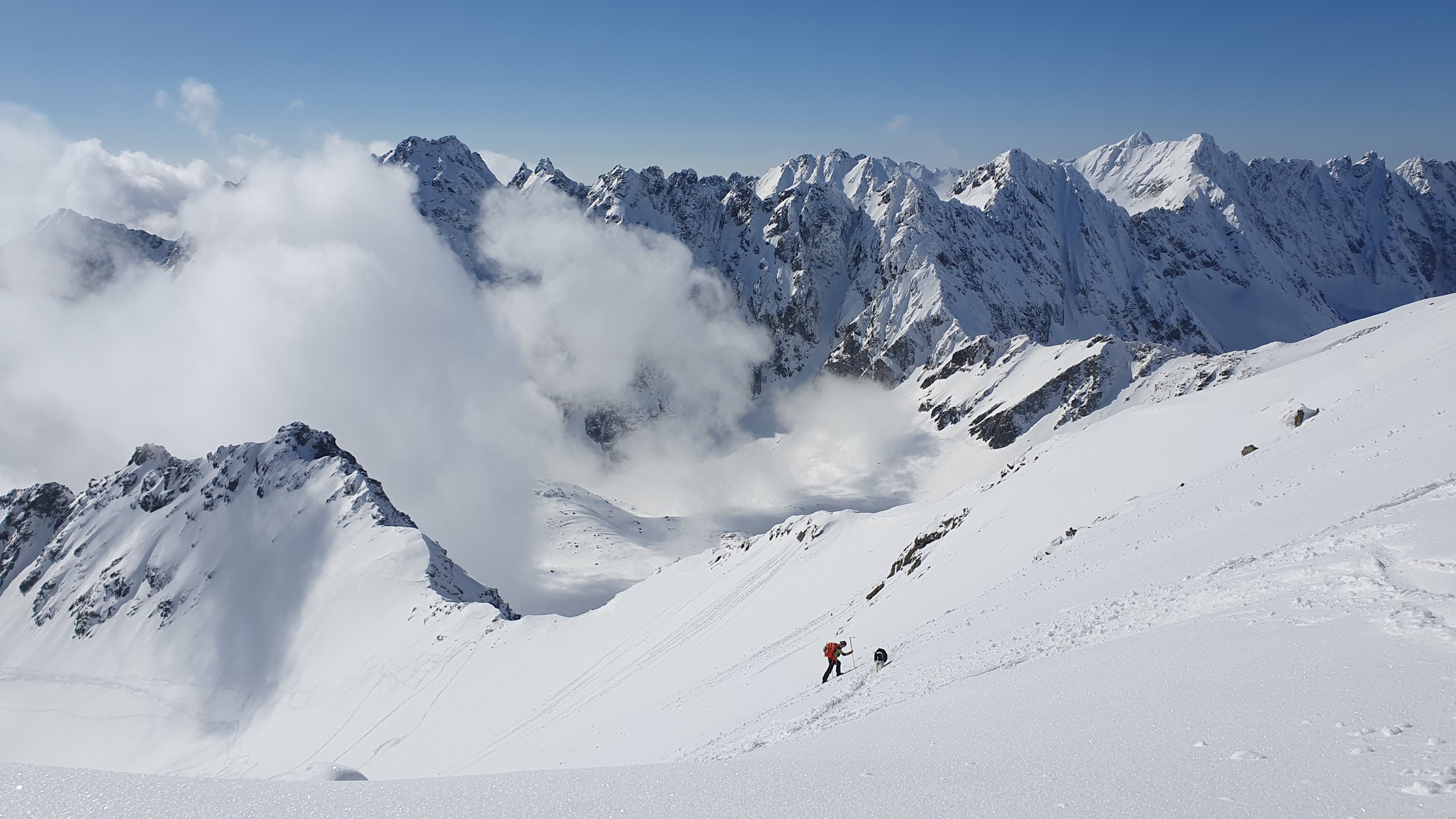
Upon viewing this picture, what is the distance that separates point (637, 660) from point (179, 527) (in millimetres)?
62663

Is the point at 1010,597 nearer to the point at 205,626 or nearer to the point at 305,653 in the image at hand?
the point at 305,653

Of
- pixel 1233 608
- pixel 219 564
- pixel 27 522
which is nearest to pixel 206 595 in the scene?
pixel 219 564

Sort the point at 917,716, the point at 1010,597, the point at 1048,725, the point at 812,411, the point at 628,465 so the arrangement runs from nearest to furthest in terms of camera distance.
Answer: the point at 1048,725 < the point at 917,716 < the point at 1010,597 < the point at 812,411 < the point at 628,465

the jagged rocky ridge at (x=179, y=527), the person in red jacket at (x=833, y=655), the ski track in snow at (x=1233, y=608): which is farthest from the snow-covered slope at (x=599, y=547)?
the ski track in snow at (x=1233, y=608)

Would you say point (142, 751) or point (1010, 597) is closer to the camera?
point (1010, 597)

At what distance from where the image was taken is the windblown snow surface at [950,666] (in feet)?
18.5

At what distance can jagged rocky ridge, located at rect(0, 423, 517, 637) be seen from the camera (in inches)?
2731

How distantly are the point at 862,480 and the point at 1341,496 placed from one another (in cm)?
12107

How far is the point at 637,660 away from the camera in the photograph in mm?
38719

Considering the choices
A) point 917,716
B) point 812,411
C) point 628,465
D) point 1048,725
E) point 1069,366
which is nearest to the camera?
point 1048,725

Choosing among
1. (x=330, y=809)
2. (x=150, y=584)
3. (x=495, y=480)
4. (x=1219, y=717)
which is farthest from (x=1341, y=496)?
(x=495, y=480)

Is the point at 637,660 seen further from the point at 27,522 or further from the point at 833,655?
the point at 27,522

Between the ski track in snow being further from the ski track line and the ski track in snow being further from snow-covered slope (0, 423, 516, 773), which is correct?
snow-covered slope (0, 423, 516, 773)

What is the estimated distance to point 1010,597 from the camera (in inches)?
755
